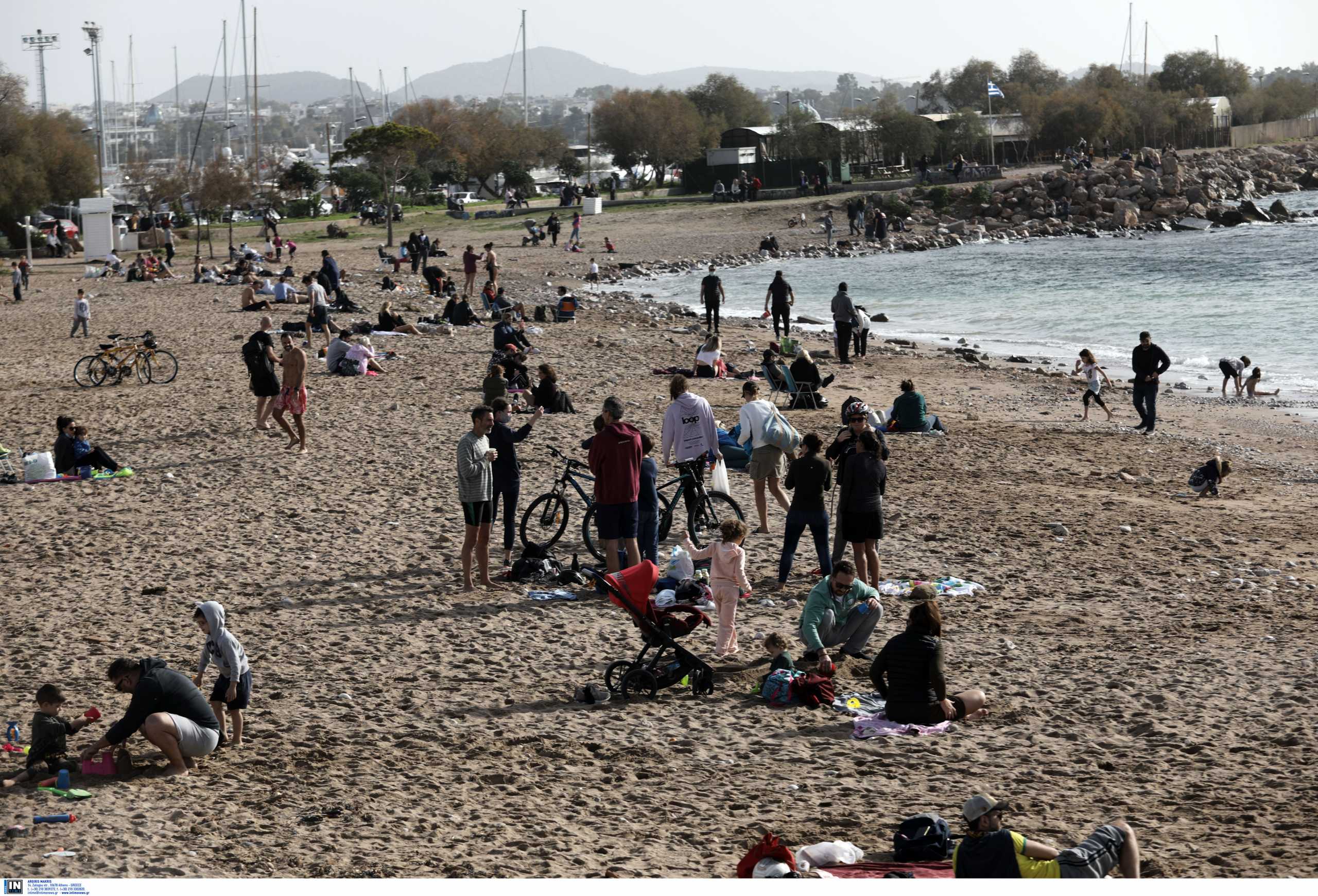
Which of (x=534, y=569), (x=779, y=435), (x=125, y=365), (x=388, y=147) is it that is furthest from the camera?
(x=388, y=147)

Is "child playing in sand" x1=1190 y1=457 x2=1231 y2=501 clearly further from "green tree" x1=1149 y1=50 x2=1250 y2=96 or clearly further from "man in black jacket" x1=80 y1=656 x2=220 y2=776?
"green tree" x1=1149 y1=50 x2=1250 y2=96

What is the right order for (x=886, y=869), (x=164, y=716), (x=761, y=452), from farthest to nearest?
(x=761, y=452) < (x=164, y=716) < (x=886, y=869)

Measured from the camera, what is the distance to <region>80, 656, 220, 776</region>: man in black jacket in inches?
267

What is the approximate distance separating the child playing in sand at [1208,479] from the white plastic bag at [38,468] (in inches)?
488

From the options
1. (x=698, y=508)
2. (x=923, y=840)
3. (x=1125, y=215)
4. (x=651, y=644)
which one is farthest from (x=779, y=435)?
(x=1125, y=215)

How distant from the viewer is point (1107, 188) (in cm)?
6266

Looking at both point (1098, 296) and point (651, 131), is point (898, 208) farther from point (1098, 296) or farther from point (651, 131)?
point (651, 131)

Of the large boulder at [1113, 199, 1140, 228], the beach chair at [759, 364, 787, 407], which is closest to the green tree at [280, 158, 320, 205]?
the large boulder at [1113, 199, 1140, 228]

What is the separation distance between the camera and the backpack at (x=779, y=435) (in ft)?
37.4

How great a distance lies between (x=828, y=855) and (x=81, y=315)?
22.4 m

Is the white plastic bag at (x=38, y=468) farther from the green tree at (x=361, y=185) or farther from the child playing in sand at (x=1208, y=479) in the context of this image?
the green tree at (x=361, y=185)

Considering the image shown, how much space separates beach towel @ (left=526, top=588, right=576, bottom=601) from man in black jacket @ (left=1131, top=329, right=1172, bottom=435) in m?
9.39

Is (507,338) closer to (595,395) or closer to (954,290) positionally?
(595,395)

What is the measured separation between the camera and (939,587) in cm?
1030
